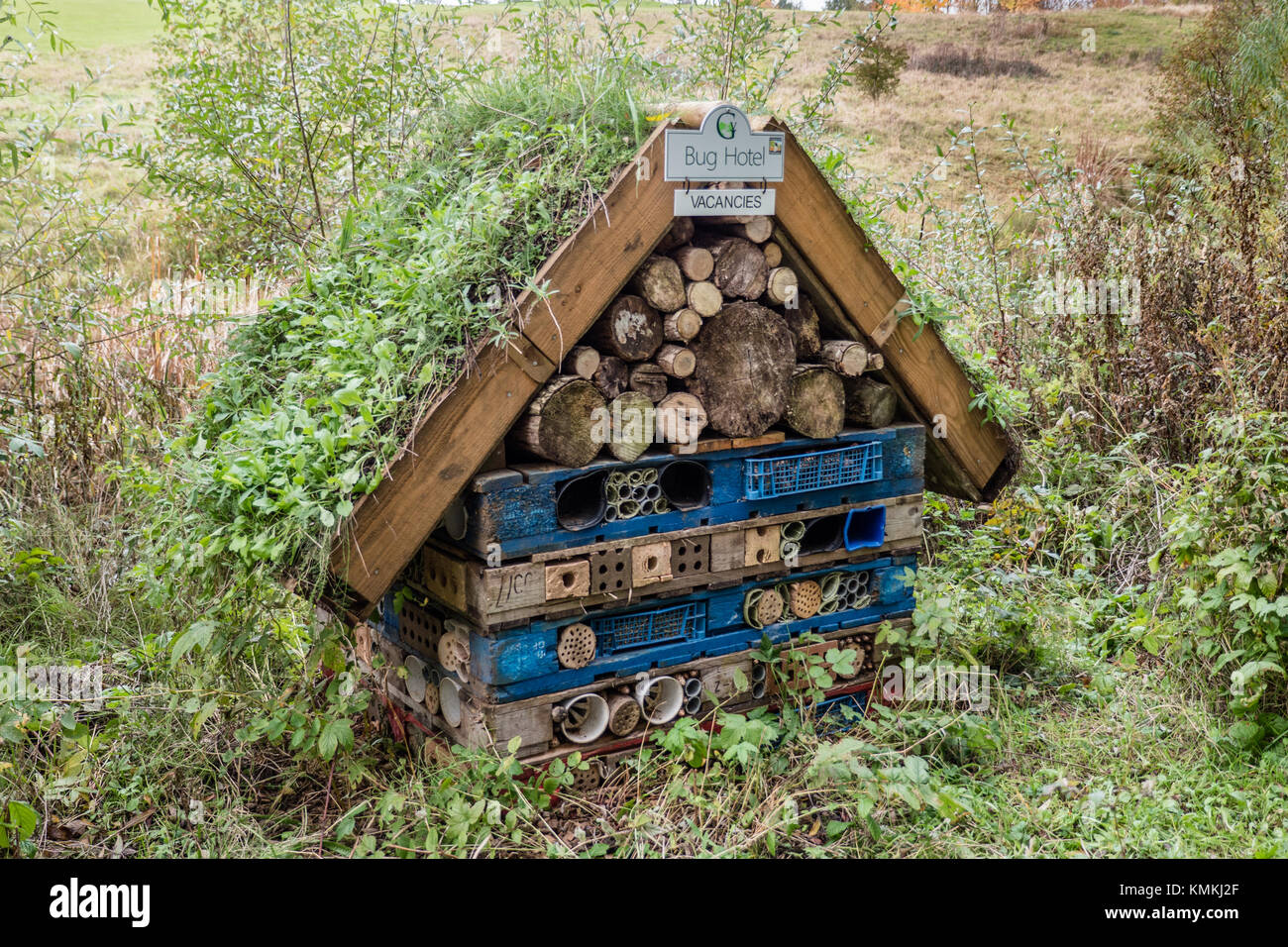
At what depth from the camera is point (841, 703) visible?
379cm

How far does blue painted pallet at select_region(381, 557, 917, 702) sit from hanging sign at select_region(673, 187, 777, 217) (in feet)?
4.18

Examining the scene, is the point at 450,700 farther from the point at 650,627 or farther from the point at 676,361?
the point at 676,361

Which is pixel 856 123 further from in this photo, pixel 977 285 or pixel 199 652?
pixel 199 652

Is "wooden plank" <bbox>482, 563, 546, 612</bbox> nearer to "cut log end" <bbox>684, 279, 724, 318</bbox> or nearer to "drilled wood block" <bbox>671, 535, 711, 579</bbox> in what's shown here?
"drilled wood block" <bbox>671, 535, 711, 579</bbox>

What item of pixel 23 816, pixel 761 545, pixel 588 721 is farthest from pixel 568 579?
pixel 23 816

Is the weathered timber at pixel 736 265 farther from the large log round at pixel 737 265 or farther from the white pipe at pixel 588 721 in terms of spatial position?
the white pipe at pixel 588 721

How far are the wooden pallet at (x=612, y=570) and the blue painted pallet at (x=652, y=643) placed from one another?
2.2 inches

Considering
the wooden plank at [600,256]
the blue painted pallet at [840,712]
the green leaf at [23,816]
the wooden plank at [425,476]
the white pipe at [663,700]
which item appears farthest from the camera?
the blue painted pallet at [840,712]

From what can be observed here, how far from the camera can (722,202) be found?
318 centimetres

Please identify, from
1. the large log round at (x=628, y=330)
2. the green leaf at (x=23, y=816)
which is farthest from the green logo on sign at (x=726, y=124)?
the green leaf at (x=23, y=816)

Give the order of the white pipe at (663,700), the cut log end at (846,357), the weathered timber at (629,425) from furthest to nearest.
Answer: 1. the cut log end at (846,357)
2. the white pipe at (663,700)
3. the weathered timber at (629,425)

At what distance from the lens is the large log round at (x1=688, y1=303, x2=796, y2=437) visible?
10.9 ft

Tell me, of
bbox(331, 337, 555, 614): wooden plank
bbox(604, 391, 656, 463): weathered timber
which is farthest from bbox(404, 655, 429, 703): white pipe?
bbox(604, 391, 656, 463): weathered timber

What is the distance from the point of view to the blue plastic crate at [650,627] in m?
3.36
